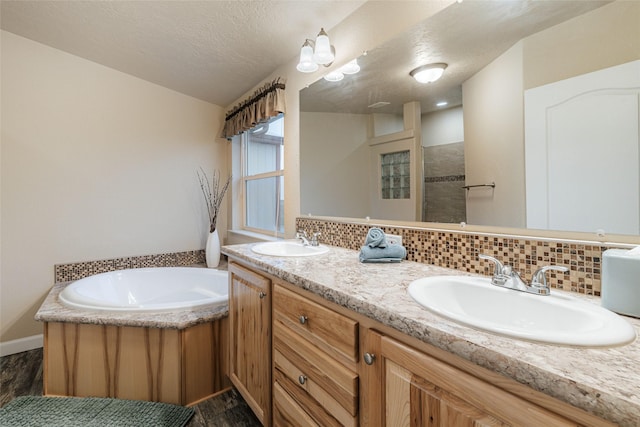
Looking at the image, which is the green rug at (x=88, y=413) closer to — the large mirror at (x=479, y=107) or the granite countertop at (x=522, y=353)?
the granite countertop at (x=522, y=353)

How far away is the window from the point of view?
2.61 m

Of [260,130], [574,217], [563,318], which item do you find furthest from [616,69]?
[260,130]

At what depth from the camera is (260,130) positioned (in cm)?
300

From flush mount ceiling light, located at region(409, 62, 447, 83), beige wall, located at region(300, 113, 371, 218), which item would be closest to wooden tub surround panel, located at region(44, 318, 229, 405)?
beige wall, located at region(300, 113, 371, 218)

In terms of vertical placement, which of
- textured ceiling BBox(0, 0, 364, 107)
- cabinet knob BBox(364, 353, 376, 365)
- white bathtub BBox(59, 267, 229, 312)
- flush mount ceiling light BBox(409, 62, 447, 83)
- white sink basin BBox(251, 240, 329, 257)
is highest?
→ textured ceiling BBox(0, 0, 364, 107)

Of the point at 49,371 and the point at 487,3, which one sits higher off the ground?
the point at 487,3

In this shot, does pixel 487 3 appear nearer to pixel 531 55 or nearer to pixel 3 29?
pixel 531 55

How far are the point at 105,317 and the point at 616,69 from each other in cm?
248

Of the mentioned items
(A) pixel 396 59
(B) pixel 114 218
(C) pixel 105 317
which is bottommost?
(C) pixel 105 317

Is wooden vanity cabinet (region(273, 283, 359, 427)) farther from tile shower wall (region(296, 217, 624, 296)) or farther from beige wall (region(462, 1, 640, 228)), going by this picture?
beige wall (region(462, 1, 640, 228))

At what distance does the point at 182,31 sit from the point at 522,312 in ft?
8.20

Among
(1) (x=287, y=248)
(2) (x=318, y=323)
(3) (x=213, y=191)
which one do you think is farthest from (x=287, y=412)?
(3) (x=213, y=191)

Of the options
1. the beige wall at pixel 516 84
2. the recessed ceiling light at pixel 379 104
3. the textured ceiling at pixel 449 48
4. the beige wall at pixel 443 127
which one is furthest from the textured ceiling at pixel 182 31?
the beige wall at pixel 516 84

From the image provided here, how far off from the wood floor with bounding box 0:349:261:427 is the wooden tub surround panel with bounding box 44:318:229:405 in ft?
0.42
